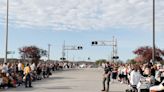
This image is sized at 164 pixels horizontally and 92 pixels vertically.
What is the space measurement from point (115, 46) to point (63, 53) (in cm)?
2915

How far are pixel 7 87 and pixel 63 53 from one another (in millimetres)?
110942

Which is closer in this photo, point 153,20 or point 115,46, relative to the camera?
point 153,20

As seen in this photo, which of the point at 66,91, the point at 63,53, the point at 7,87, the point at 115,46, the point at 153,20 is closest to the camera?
the point at 66,91

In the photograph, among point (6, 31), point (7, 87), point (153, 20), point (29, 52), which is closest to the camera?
point (7, 87)

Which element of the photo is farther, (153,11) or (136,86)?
(153,11)

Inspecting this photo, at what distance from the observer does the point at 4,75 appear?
29.2 m

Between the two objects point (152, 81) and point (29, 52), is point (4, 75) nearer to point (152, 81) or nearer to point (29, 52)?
point (152, 81)

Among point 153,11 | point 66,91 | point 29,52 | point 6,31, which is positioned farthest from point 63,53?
point 66,91

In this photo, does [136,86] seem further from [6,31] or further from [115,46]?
[115,46]

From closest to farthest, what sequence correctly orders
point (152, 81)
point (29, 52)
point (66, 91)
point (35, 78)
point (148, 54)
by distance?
1. point (152, 81)
2. point (66, 91)
3. point (35, 78)
4. point (148, 54)
5. point (29, 52)

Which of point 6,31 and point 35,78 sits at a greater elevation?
point 6,31

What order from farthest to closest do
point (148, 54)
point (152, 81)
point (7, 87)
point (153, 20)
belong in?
1. point (148, 54)
2. point (153, 20)
3. point (7, 87)
4. point (152, 81)

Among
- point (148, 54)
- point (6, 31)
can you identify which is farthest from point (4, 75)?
point (148, 54)

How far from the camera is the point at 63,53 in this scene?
459 ft
